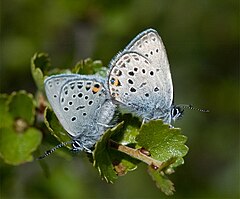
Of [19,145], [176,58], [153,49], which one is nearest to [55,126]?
[19,145]

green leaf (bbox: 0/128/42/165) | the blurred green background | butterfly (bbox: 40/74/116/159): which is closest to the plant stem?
butterfly (bbox: 40/74/116/159)

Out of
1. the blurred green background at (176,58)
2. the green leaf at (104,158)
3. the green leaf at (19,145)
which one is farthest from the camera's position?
the blurred green background at (176,58)

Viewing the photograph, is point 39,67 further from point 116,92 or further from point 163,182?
point 163,182

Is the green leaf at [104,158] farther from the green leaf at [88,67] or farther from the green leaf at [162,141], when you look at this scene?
the green leaf at [88,67]

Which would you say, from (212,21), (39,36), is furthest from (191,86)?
(39,36)

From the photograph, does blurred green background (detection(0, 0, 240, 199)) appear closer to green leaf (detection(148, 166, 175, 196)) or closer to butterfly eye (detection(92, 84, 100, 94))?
butterfly eye (detection(92, 84, 100, 94))

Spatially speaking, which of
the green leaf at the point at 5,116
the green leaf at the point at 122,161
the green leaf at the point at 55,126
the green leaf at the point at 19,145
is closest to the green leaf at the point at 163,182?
the green leaf at the point at 122,161
